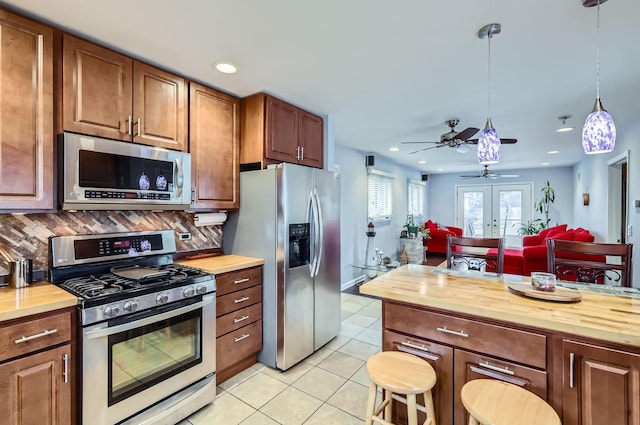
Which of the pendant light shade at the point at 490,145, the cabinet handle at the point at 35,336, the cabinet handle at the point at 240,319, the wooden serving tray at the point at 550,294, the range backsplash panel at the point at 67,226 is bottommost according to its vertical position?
the cabinet handle at the point at 240,319

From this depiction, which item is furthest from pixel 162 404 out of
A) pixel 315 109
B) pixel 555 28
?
pixel 555 28

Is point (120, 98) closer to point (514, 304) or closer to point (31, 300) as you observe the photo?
point (31, 300)

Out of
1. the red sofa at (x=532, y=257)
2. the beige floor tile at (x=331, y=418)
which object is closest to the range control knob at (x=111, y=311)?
the beige floor tile at (x=331, y=418)

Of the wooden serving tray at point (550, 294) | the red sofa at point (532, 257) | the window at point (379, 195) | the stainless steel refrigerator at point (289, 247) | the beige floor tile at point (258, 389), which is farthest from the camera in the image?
the window at point (379, 195)

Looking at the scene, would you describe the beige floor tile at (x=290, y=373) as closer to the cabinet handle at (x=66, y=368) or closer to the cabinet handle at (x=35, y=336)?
the cabinet handle at (x=66, y=368)

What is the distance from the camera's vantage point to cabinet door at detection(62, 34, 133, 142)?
1.78 meters

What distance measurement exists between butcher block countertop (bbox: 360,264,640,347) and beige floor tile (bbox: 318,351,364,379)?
1.04 m

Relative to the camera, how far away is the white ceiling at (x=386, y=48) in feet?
5.10

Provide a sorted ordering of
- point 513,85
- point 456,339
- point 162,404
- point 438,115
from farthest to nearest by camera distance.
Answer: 1. point 438,115
2. point 513,85
3. point 162,404
4. point 456,339

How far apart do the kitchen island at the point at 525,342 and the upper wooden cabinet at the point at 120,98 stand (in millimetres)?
1885

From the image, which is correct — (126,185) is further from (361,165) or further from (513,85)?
(361,165)

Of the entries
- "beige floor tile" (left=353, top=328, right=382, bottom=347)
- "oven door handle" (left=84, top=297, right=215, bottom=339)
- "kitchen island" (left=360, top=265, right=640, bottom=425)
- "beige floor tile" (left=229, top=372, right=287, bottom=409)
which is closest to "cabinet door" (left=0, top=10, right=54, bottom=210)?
"oven door handle" (left=84, top=297, right=215, bottom=339)

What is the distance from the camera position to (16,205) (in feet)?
5.24

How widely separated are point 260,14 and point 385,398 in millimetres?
2206
